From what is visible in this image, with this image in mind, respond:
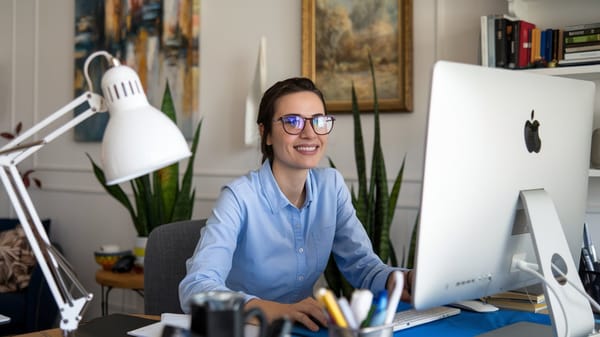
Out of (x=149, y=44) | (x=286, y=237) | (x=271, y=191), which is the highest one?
(x=149, y=44)

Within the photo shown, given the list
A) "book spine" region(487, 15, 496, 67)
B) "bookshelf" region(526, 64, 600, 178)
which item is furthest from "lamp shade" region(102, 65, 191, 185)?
"book spine" region(487, 15, 496, 67)

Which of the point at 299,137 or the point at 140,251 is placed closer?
the point at 299,137

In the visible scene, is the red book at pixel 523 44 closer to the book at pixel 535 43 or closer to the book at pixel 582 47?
the book at pixel 535 43

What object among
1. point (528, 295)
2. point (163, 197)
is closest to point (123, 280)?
point (163, 197)

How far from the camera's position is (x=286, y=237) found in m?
1.89

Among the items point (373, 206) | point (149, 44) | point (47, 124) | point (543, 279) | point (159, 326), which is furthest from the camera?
point (149, 44)

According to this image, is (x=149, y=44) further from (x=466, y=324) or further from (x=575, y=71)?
(x=466, y=324)

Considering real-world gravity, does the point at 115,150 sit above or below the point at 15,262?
above

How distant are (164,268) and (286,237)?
34 centimetres

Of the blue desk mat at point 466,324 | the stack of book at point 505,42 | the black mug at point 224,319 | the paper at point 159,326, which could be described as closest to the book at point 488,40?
the stack of book at point 505,42

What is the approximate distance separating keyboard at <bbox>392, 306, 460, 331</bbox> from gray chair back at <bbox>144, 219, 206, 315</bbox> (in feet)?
2.19

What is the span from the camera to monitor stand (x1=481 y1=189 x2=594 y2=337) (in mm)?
1280

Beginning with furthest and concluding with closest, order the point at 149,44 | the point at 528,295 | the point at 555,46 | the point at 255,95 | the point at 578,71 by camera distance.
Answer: the point at 149,44 < the point at 255,95 < the point at 555,46 < the point at 578,71 < the point at 528,295

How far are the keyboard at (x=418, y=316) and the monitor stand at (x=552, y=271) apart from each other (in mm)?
140
